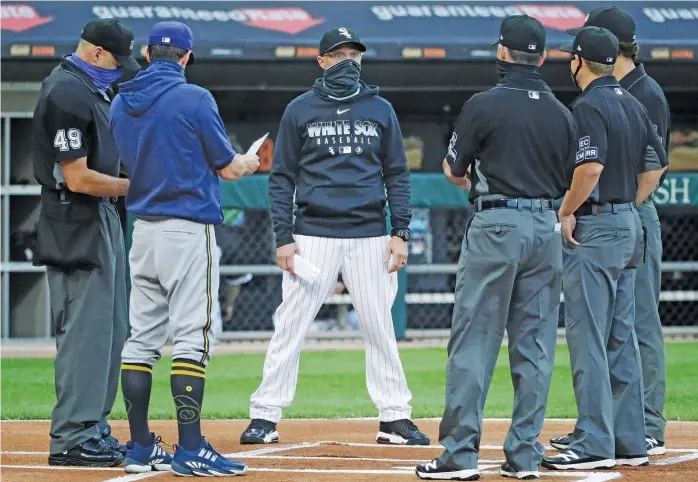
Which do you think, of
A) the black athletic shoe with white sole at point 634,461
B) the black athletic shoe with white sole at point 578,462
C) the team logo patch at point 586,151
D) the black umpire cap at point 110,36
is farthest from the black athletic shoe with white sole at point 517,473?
the black umpire cap at point 110,36

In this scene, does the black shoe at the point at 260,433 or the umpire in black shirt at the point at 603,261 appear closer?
the umpire in black shirt at the point at 603,261

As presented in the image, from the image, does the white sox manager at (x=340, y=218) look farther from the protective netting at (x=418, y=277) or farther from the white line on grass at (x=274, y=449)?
the protective netting at (x=418, y=277)

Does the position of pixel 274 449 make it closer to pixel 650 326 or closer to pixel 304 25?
pixel 650 326

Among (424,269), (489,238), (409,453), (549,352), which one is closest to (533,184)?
(489,238)

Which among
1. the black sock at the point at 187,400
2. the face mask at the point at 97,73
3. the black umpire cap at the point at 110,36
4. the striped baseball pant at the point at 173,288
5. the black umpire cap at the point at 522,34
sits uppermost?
the black umpire cap at the point at 110,36

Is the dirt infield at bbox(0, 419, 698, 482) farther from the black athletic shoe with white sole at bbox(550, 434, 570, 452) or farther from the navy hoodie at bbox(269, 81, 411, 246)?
the navy hoodie at bbox(269, 81, 411, 246)

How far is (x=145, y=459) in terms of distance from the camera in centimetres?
619

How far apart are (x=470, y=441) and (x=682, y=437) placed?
230cm

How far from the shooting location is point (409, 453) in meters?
6.93

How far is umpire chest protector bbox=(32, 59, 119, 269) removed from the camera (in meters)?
6.46

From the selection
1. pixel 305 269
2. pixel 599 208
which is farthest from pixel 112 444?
pixel 599 208

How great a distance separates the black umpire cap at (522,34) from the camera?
19.8ft

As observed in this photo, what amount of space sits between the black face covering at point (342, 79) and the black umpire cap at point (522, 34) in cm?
141

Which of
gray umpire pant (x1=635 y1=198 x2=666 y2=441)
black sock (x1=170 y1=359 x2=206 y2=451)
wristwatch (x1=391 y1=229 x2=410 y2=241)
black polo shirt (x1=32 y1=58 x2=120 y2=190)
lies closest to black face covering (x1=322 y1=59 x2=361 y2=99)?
wristwatch (x1=391 y1=229 x2=410 y2=241)
